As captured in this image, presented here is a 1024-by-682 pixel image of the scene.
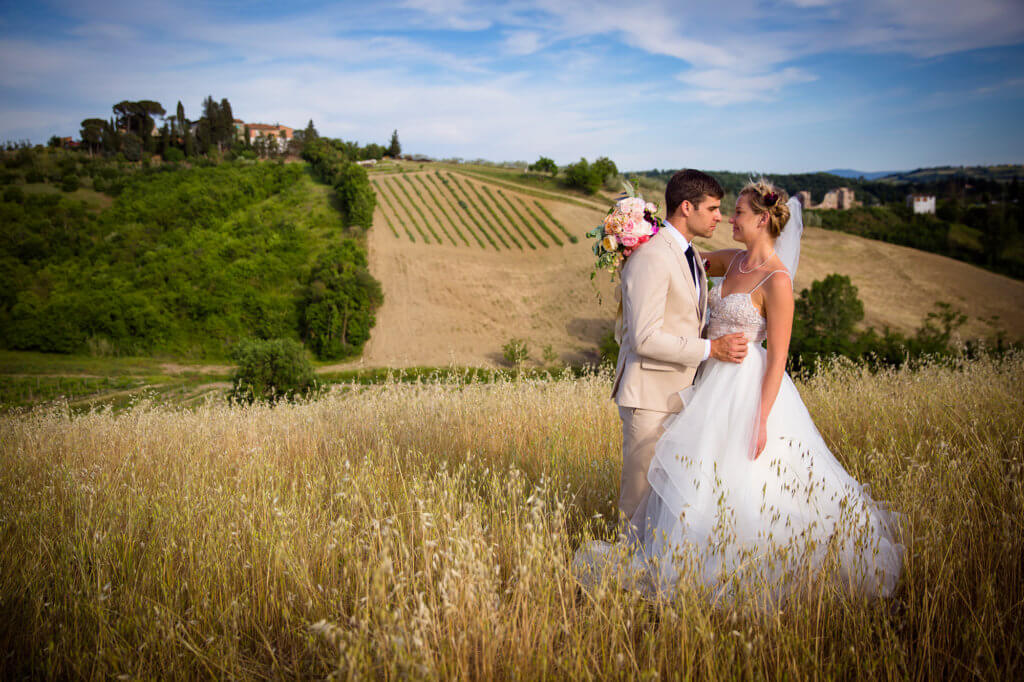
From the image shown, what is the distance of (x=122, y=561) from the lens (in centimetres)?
290

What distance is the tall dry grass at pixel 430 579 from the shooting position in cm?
210

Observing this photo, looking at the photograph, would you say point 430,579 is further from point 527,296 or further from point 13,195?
point 13,195

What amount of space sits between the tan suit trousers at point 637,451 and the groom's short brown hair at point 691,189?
1.16 meters

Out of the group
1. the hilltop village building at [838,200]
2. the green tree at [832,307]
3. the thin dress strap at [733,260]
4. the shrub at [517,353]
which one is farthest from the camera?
the hilltop village building at [838,200]

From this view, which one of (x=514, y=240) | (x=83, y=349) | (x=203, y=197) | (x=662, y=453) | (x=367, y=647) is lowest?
(x=83, y=349)

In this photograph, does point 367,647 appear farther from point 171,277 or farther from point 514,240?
point 171,277

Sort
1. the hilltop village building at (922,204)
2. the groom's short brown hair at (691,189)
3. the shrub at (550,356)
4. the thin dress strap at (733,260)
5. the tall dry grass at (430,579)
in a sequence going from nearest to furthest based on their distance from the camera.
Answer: the tall dry grass at (430,579), the groom's short brown hair at (691,189), the thin dress strap at (733,260), the shrub at (550,356), the hilltop village building at (922,204)

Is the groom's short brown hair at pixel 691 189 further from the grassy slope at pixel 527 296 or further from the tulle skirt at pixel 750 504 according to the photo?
the grassy slope at pixel 527 296

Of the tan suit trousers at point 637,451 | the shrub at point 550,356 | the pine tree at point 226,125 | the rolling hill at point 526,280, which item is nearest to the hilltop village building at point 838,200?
the rolling hill at point 526,280

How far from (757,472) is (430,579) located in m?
1.87

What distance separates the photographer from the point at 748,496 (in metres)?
2.95

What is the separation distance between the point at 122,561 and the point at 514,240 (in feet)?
192

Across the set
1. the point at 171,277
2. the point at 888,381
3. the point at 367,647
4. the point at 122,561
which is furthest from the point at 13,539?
the point at 171,277

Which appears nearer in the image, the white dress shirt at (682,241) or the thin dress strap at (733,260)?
the white dress shirt at (682,241)
